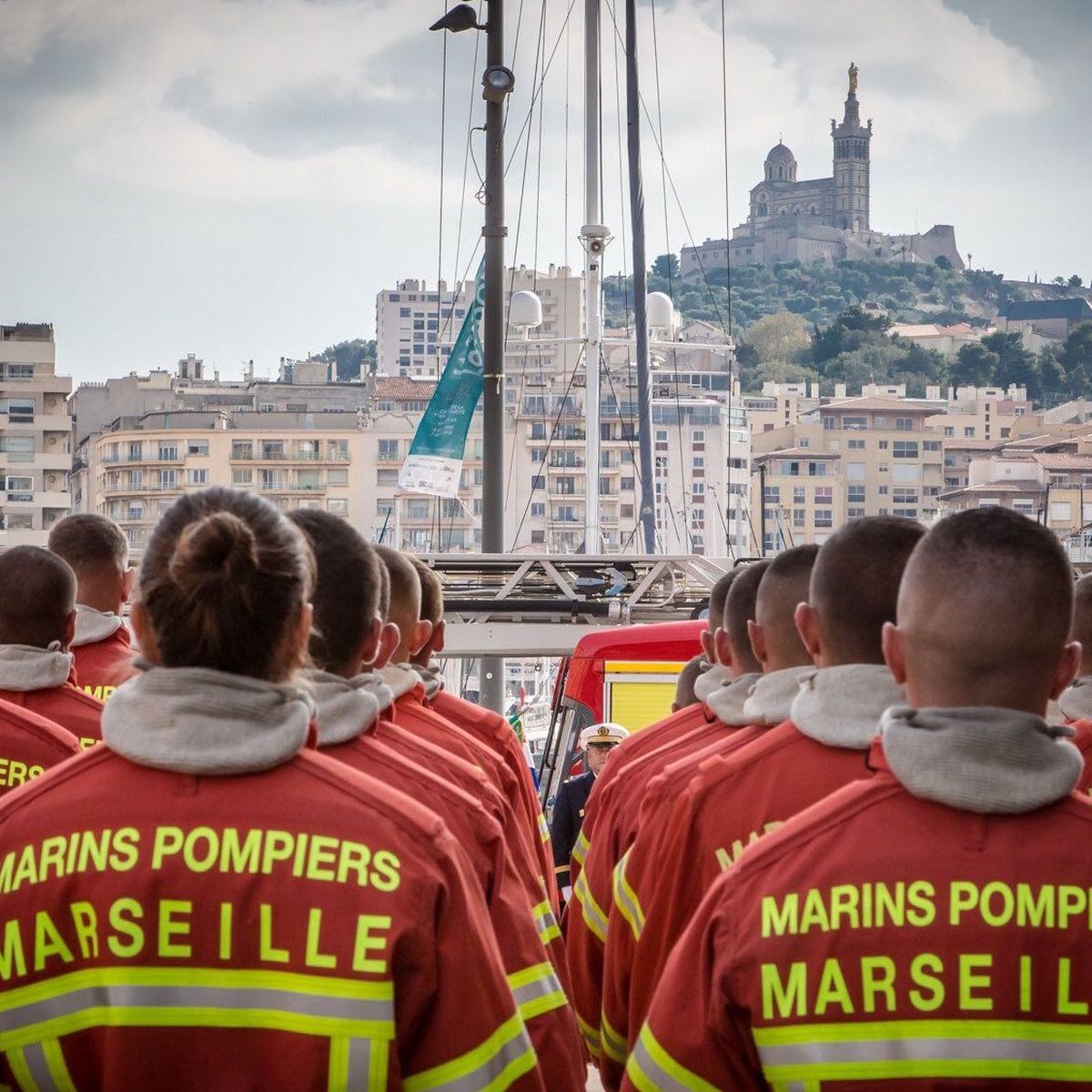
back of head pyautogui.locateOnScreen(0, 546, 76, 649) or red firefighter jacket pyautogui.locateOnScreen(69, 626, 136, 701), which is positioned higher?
back of head pyautogui.locateOnScreen(0, 546, 76, 649)

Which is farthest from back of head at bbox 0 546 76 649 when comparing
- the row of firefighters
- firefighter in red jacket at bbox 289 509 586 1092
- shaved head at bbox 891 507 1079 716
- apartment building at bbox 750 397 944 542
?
apartment building at bbox 750 397 944 542

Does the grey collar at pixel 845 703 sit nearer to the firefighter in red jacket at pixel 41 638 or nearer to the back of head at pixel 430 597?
the firefighter in red jacket at pixel 41 638

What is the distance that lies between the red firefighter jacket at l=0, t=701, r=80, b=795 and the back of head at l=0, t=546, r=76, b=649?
0.66 meters

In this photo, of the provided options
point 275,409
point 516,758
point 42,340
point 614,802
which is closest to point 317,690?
point 614,802

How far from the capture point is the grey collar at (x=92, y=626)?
5688mm

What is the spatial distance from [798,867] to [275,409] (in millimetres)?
110185

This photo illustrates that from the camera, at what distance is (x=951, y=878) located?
2.42 meters

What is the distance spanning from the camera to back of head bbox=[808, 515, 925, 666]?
316 cm

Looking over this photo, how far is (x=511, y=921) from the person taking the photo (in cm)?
285

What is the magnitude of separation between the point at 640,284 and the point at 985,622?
24179 mm

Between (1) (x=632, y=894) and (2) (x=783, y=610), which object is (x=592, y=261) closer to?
(2) (x=783, y=610)

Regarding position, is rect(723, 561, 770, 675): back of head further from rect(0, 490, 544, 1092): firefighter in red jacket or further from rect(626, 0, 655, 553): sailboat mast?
rect(626, 0, 655, 553): sailboat mast

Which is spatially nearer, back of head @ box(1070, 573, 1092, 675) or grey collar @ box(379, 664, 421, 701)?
grey collar @ box(379, 664, 421, 701)

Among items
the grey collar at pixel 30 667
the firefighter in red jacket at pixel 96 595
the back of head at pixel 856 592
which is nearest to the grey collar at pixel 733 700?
the back of head at pixel 856 592
